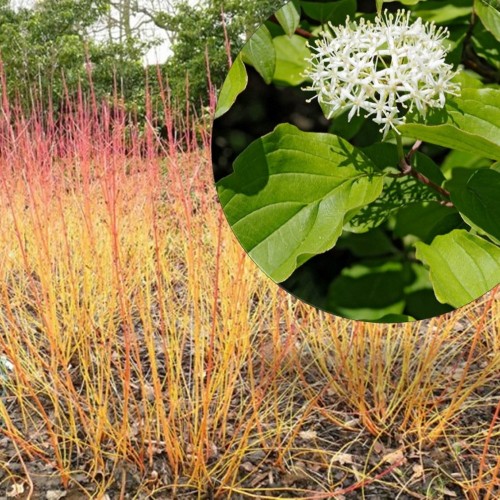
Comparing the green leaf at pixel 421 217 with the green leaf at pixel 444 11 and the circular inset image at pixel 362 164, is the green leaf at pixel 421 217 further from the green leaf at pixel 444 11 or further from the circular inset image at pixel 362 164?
the green leaf at pixel 444 11

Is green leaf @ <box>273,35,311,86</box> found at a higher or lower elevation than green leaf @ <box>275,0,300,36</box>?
lower

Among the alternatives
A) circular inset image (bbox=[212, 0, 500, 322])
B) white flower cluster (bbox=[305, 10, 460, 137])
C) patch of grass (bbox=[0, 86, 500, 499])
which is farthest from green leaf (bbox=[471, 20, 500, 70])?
patch of grass (bbox=[0, 86, 500, 499])

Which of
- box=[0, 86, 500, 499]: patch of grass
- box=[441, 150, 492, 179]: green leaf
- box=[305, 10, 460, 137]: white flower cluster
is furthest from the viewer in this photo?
box=[0, 86, 500, 499]: patch of grass

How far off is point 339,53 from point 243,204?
30 centimetres

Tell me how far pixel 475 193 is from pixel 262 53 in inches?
17.0

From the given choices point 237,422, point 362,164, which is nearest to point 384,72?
point 362,164

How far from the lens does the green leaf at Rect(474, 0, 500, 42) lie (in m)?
1.10

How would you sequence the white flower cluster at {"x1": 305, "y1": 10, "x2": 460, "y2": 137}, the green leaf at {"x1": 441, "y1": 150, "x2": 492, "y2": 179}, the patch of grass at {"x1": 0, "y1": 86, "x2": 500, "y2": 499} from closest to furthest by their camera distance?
the white flower cluster at {"x1": 305, "y1": 10, "x2": 460, "y2": 137}, the green leaf at {"x1": 441, "y1": 150, "x2": 492, "y2": 179}, the patch of grass at {"x1": 0, "y1": 86, "x2": 500, "y2": 499}

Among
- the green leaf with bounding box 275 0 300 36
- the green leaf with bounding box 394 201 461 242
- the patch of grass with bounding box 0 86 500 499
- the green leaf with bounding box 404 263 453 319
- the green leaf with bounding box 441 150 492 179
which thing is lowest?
the patch of grass with bounding box 0 86 500 499

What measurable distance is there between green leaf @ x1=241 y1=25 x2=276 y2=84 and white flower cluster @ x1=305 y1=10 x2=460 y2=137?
9cm

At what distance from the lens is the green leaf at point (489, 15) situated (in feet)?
3.61

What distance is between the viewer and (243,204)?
110 centimetres

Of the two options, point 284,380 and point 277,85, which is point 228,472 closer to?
point 284,380

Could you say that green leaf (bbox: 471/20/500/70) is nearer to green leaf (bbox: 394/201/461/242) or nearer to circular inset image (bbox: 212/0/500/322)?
circular inset image (bbox: 212/0/500/322)
